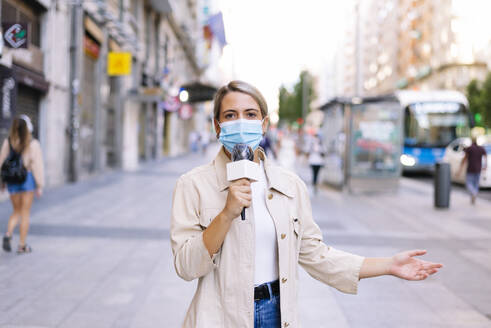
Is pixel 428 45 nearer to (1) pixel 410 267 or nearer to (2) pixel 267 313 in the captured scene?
(1) pixel 410 267

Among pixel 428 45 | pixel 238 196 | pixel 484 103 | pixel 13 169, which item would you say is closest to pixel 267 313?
pixel 238 196

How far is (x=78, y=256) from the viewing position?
6.24 meters

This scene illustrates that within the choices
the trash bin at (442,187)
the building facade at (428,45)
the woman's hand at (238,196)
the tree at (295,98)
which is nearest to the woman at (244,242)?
the woman's hand at (238,196)

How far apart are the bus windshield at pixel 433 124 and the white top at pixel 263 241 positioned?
19.7 metres

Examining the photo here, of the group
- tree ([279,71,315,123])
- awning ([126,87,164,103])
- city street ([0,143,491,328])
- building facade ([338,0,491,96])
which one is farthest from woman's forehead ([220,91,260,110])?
tree ([279,71,315,123])

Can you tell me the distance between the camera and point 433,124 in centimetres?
2045

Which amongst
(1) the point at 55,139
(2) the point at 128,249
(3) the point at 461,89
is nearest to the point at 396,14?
(3) the point at 461,89

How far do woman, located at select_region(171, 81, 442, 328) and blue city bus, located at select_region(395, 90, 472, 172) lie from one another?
1946cm

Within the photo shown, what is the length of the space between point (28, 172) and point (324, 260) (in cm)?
530

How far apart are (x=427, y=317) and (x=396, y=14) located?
275 feet

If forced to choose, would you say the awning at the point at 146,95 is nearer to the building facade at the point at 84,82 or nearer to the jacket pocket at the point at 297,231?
the building facade at the point at 84,82

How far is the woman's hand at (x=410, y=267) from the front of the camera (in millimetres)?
2002

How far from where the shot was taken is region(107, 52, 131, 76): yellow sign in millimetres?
17359

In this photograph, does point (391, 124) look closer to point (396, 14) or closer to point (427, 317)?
point (427, 317)
